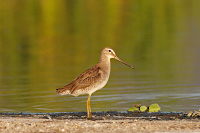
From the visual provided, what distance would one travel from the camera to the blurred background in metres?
16.9

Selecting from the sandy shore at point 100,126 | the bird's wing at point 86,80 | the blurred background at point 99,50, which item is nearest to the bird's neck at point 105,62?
the bird's wing at point 86,80

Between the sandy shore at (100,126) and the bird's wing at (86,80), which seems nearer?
the sandy shore at (100,126)

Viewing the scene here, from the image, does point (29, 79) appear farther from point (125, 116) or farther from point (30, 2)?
point (30, 2)

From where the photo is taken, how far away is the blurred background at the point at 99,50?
→ 1686 cm

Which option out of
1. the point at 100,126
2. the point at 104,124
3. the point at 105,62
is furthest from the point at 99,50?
the point at 100,126

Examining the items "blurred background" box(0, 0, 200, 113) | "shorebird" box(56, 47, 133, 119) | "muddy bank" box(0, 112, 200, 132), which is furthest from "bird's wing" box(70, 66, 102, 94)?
"blurred background" box(0, 0, 200, 113)

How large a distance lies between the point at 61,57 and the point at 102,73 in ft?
54.3

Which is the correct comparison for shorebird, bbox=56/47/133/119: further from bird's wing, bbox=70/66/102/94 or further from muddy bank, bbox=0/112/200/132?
muddy bank, bbox=0/112/200/132

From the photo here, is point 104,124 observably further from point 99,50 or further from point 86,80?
point 99,50

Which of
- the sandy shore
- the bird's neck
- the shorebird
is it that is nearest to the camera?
the sandy shore

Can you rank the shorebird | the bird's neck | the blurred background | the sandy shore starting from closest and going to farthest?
the sandy shore
the shorebird
the bird's neck
the blurred background

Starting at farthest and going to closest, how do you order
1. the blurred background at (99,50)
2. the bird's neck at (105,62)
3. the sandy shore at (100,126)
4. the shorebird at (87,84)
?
the blurred background at (99,50) → the bird's neck at (105,62) → the shorebird at (87,84) → the sandy shore at (100,126)

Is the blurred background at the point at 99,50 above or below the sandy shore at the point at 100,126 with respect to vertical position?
above

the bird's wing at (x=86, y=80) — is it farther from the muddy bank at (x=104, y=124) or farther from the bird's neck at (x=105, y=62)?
the muddy bank at (x=104, y=124)
